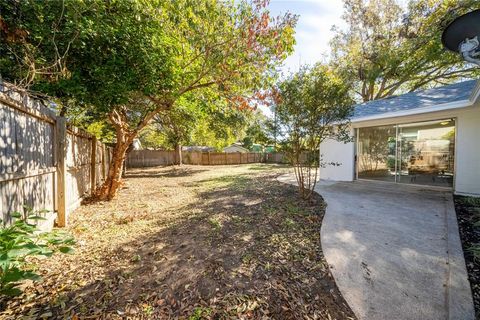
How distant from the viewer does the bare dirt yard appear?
76.0 inches

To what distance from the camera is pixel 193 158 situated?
71.3ft

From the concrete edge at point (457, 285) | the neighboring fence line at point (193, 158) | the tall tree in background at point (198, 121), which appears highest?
the tall tree in background at point (198, 121)

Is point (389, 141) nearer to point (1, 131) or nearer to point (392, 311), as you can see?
point (392, 311)

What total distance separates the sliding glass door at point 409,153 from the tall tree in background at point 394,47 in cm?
757

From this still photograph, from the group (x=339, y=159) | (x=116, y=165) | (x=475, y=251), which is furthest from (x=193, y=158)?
(x=475, y=251)

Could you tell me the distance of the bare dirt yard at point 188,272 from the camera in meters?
1.93

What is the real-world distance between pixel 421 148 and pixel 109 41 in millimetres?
9709

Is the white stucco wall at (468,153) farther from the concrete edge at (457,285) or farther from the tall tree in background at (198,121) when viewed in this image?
the tall tree in background at (198,121)

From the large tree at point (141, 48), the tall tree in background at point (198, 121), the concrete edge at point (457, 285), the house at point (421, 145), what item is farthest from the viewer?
the tall tree in background at point (198, 121)

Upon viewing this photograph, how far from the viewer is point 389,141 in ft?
25.5

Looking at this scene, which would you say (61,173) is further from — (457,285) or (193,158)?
(193,158)

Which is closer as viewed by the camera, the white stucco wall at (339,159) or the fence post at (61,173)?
the fence post at (61,173)

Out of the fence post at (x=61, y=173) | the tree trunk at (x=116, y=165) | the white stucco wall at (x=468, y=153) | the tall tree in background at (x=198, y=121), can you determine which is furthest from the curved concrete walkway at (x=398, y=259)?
the tree trunk at (x=116, y=165)

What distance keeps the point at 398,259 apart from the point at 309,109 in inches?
134
